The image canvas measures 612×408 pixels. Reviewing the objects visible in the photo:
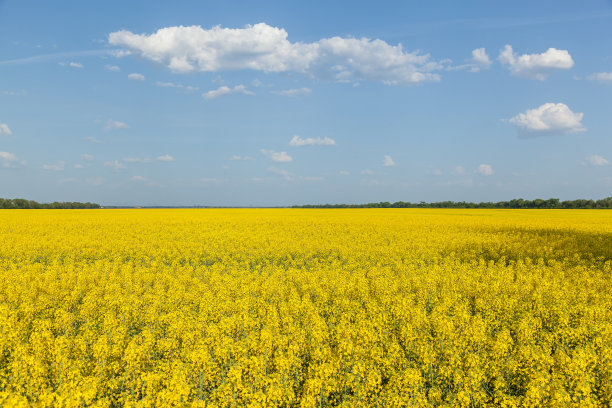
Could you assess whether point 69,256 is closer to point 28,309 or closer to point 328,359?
point 28,309

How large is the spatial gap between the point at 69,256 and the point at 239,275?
12.5 m

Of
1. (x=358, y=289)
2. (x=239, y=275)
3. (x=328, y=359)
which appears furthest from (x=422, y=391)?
(x=239, y=275)

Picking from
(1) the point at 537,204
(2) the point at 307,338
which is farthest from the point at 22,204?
(1) the point at 537,204

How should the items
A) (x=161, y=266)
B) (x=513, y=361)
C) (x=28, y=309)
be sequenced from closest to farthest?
(x=513, y=361), (x=28, y=309), (x=161, y=266)

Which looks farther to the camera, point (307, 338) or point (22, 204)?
point (22, 204)

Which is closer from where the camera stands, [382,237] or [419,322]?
[419,322]

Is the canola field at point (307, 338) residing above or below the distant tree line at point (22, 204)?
below

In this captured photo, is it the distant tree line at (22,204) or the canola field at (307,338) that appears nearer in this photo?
the canola field at (307,338)

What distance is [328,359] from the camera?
7273 mm

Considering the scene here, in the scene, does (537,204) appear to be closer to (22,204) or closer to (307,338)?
(307,338)

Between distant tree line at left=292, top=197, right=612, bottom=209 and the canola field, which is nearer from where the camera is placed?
the canola field

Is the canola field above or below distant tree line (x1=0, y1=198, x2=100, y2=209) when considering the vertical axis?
below

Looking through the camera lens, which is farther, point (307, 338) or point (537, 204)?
point (537, 204)

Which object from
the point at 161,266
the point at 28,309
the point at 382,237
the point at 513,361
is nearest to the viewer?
the point at 513,361
